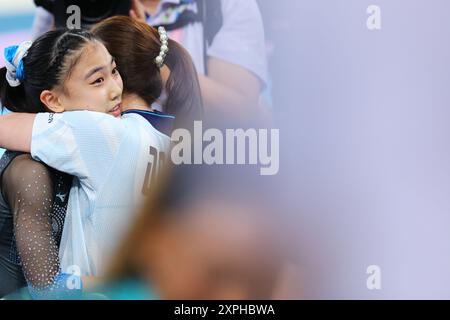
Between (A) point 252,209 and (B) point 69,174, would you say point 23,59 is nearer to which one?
(B) point 69,174

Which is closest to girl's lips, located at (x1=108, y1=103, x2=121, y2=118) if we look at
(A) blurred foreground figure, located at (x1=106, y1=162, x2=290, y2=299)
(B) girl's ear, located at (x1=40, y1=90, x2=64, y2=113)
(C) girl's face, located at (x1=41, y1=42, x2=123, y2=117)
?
(C) girl's face, located at (x1=41, y1=42, x2=123, y2=117)

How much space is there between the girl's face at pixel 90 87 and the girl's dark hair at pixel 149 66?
53 mm

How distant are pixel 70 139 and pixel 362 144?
32.7 inches

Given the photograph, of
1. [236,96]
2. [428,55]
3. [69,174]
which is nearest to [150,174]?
[69,174]

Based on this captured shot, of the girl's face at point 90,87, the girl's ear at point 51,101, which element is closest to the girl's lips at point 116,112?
the girl's face at point 90,87

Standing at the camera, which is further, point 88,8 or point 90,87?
point 88,8

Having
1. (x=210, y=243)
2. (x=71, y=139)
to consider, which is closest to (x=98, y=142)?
(x=71, y=139)

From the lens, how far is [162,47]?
184cm

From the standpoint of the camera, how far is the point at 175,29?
191 centimetres

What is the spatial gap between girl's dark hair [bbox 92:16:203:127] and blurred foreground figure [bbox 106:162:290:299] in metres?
0.18

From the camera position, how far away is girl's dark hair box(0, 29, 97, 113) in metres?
1.70

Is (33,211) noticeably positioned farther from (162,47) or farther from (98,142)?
(162,47)

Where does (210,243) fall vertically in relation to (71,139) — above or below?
below

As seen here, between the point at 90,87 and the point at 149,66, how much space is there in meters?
0.18
